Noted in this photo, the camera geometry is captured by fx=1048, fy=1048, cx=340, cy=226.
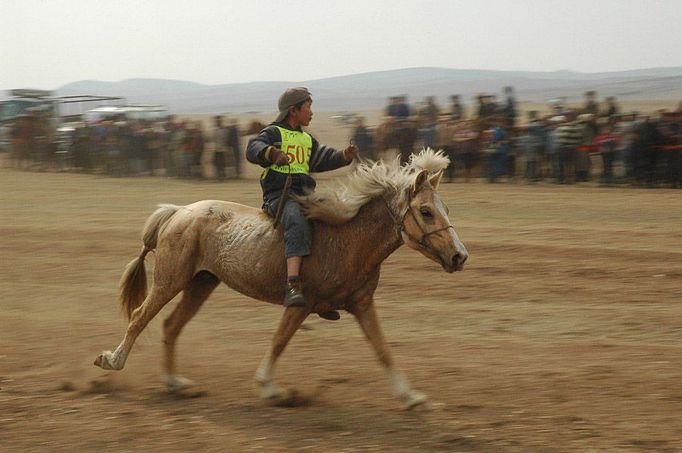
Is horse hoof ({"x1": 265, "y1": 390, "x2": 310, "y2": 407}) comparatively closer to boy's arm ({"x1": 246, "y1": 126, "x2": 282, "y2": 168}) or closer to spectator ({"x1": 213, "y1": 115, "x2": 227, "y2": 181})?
boy's arm ({"x1": 246, "y1": 126, "x2": 282, "y2": 168})

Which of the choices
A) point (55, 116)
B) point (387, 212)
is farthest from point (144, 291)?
point (55, 116)

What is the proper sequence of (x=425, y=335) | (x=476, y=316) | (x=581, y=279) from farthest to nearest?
(x=581, y=279), (x=476, y=316), (x=425, y=335)

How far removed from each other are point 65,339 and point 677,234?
8788mm

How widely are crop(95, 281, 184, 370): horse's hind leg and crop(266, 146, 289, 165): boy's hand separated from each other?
4.14 feet

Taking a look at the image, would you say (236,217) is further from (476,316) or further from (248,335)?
(476,316)

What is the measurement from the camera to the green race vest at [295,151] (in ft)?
22.7

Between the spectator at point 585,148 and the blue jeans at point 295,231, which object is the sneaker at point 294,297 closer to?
the blue jeans at point 295,231

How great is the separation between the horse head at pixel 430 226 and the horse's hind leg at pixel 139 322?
1775 millimetres

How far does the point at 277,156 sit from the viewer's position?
21.7 feet

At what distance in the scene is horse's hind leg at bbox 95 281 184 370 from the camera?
732 centimetres

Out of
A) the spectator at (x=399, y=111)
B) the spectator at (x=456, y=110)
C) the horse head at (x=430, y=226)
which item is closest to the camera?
the horse head at (x=430, y=226)

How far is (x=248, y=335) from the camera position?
370 inches

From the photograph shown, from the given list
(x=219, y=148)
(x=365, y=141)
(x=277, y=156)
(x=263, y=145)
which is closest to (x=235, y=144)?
(x=219, y=148)

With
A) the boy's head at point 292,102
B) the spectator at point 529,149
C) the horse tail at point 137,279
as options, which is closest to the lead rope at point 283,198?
the boy's head at point 292,102
